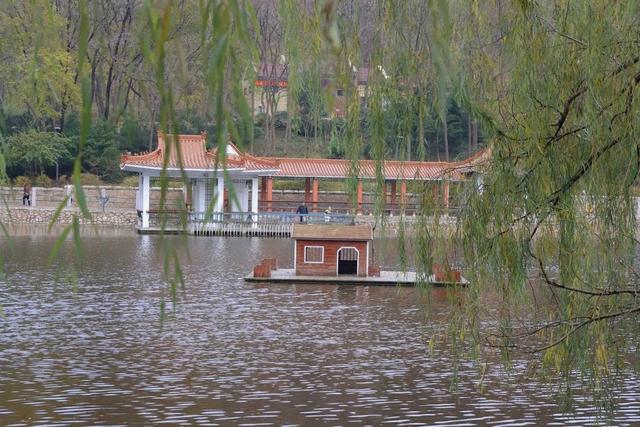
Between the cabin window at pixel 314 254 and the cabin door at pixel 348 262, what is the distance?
1.35ft

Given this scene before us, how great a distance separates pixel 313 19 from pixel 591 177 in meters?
1.73

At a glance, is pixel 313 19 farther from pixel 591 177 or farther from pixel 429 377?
pixel 429 377

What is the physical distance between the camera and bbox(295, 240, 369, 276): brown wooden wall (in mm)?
19716

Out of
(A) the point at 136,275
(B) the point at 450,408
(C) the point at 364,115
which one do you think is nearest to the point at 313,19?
(C) the point at 364,115

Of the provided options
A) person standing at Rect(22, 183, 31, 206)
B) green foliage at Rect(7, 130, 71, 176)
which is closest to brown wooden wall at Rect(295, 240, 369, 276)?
green foliage at Rect(7, 130, 71, 176)

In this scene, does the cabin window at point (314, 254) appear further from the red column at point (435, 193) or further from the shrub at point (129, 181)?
the shrub at point (129, 181)

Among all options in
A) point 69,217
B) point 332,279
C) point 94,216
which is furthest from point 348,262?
point 69,217

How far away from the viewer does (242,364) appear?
36.0 feet

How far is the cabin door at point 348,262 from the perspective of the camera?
20078mm

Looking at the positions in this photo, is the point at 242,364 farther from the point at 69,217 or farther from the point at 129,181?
the point at 129,181

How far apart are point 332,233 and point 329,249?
386mm

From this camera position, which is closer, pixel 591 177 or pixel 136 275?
pixel 591 177

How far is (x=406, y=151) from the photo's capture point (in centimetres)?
534

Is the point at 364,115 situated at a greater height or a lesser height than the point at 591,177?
greater
